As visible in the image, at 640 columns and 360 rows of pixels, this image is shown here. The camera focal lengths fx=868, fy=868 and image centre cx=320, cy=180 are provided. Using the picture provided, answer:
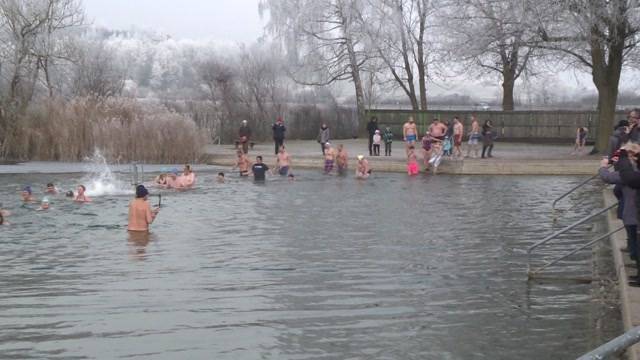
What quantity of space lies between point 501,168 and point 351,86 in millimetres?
30543

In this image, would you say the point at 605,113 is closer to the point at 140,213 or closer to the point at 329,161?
the point at 329,161

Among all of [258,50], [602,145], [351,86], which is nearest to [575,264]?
[602,145]

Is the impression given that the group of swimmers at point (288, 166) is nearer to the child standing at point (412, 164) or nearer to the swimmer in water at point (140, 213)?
the child standing at point (412, 164)

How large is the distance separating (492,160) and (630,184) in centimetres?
2139

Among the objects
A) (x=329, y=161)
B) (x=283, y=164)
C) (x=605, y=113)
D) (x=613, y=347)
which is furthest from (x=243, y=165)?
(x=613, y=347)

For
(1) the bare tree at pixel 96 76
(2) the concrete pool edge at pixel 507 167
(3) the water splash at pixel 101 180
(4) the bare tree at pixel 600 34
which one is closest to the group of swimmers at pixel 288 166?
(2) the concrete pool edge at pixel 507 167

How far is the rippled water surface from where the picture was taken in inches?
365

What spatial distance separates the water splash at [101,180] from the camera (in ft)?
80.8

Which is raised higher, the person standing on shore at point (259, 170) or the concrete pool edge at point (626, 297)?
the person standing on shore at point (259, 170)

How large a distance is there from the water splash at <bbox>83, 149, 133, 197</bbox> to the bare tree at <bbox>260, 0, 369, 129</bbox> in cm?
1782

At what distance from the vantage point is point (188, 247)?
1540 centimetres

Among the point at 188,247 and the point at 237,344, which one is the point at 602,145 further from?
the point at 237,344

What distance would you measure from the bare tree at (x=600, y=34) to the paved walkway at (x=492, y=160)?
2.69 meters

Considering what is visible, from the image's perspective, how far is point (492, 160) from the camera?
30781 millimetres
